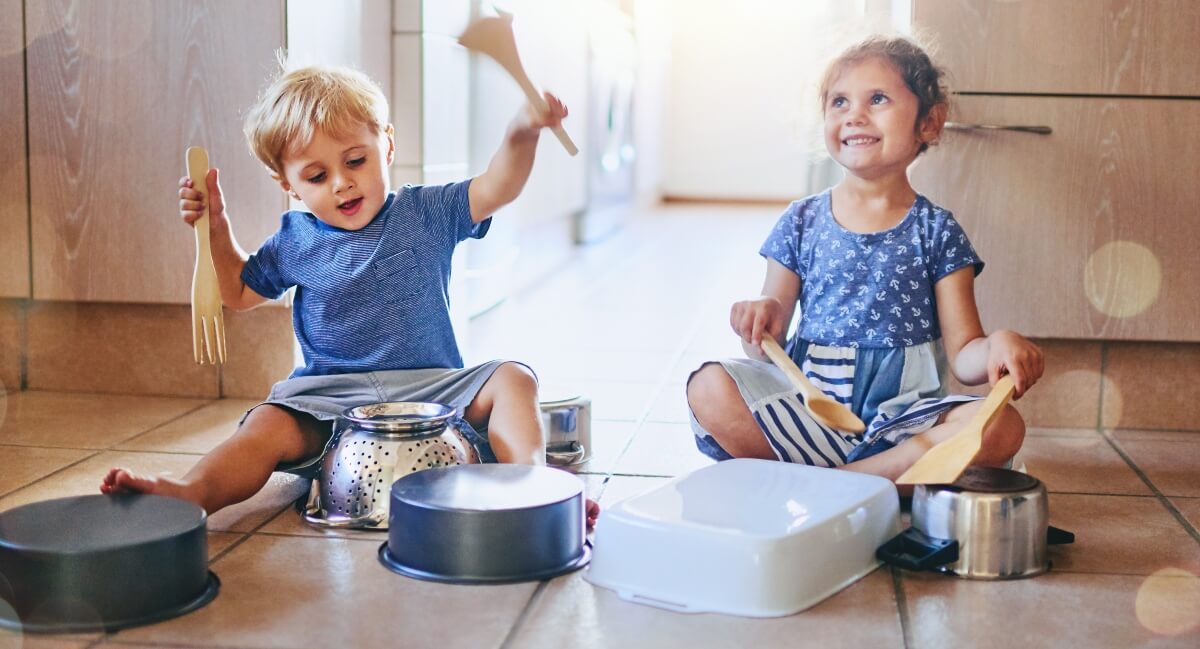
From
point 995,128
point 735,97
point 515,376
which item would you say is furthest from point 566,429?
point 735,97

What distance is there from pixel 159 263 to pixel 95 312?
180 millimetres

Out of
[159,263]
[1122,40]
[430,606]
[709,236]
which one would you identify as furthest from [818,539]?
[709,236]

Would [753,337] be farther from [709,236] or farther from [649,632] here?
[709,236]

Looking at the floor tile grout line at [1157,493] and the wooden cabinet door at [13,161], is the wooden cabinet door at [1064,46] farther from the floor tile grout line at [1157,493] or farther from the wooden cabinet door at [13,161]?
the wooden cabinet door at [13,161]

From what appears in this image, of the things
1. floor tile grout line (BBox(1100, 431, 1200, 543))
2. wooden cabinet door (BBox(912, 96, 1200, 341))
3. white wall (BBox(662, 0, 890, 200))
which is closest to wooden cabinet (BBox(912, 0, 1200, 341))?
wooden cabinet door (BBox(912, 96, 1200, 341))

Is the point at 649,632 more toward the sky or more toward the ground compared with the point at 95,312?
more toward the ground

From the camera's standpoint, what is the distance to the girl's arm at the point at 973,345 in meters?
1.28

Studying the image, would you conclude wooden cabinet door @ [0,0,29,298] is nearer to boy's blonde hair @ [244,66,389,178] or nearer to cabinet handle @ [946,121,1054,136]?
boy's blonde hair @ [244,66,389,178]

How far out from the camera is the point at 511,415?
4.57 feet

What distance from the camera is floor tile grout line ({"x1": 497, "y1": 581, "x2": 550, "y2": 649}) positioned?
97 centimetres

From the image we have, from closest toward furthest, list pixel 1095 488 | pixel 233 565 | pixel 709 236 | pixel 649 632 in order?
pixel 649 632, pixel 233 565, pixel 1095 488, pixel 709 236

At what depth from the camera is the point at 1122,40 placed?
1663 mm

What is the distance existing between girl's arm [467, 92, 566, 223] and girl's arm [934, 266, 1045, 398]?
0.49 metres

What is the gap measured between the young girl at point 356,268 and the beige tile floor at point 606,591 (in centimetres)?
11
